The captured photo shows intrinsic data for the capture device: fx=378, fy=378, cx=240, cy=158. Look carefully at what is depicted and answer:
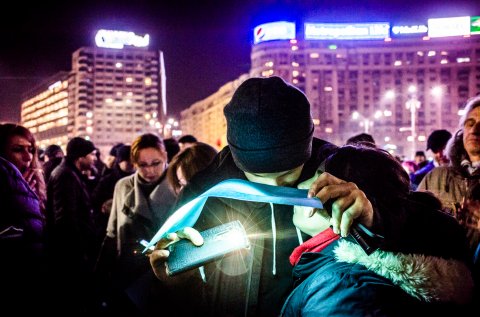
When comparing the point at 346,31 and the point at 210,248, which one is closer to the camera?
the point at 210,248

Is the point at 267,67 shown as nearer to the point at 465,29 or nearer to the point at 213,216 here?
the point at 465,29

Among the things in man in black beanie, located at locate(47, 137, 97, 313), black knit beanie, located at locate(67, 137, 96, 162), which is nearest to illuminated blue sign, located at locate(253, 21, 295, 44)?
black knit beanie, located at locate(67, 137, 96, 162)

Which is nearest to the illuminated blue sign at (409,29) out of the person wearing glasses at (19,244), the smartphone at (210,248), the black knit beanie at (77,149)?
the black knit beanie at (77,149)

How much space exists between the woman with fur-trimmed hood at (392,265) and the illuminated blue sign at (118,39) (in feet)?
475

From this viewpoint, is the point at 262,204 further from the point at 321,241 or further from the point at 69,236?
the point at 69,236

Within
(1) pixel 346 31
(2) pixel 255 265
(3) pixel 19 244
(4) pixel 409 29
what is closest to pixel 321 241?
(2) pixel 255 265

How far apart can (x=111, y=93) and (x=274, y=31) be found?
6765 cm

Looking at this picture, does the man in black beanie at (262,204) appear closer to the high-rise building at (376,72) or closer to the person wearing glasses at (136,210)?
the person wearing glasses at (136,210)

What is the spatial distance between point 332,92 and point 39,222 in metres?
111

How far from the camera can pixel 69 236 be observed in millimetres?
5891

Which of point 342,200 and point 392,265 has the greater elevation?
point 342,200

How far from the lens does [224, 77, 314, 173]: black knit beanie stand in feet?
6.59

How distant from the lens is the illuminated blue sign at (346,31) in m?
97.8

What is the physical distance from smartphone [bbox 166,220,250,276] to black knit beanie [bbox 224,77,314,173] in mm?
423
